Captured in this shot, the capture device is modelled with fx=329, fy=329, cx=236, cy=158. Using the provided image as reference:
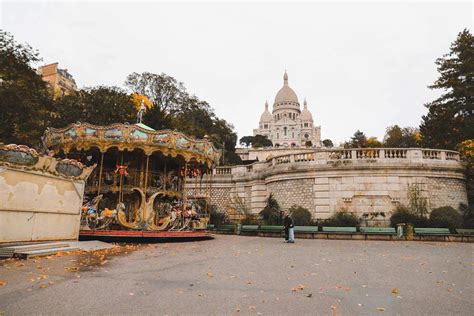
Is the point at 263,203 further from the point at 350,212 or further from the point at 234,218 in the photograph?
the point at 350,212

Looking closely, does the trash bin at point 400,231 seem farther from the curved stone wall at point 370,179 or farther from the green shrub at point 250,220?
the green shrub at point 250,220

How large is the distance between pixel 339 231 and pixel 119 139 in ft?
42.3

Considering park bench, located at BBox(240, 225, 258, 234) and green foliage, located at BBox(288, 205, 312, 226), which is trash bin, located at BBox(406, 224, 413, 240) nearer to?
green foliage, located at BBox(288, 205, 312, 226)

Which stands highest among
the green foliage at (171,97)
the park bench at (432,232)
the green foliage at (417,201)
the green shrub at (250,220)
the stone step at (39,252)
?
the green foliage at (171,97)

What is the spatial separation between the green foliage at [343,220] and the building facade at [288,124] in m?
102

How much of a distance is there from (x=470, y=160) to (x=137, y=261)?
21977mm

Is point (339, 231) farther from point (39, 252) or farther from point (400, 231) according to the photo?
point (39, 252)

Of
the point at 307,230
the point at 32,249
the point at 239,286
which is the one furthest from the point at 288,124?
the point at 239,286

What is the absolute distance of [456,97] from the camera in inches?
1107

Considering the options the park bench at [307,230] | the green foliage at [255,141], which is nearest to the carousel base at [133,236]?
the park bench at [307,230]

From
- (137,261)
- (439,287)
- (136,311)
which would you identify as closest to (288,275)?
(439,287)

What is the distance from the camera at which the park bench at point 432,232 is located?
1753cm

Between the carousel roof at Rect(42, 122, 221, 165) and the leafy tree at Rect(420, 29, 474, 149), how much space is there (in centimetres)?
2324

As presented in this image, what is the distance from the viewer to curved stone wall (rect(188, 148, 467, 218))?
831 inches
